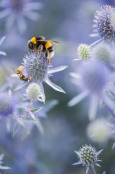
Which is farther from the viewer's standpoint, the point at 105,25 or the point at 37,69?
the point at 37,69

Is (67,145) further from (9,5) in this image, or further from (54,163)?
(9,5)

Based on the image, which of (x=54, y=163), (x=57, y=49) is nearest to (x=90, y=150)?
(x=54, y=163)

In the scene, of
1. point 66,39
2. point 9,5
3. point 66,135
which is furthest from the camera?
point 66,39

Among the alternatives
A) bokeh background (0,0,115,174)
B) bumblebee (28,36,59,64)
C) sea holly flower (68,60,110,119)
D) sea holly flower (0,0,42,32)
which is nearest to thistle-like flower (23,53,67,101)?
bumblebee (28,36,59,64)

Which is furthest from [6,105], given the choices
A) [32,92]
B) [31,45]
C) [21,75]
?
[31,45]

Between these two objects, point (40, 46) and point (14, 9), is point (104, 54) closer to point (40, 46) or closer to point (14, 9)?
point (40, 46)

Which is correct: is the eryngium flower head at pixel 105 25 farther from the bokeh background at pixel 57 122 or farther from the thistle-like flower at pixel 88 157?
the bokeh background at pixel 57 122
